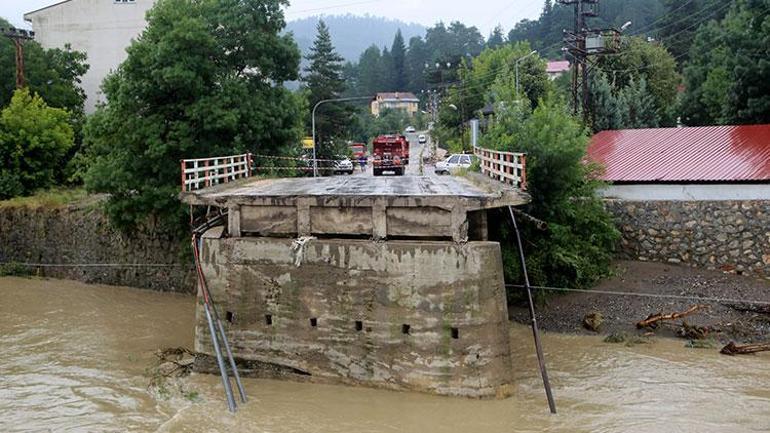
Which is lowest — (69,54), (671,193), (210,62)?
(671,193)

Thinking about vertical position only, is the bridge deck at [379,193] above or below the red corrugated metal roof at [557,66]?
below

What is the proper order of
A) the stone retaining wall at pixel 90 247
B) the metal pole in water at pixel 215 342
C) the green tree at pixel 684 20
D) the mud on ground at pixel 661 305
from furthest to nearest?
the green tree at pixel 684 20 → the stone retaining wall at pixel 90 247 → the mud on ground at pixel 661 305 → the metal pole in water at pixel 215 342

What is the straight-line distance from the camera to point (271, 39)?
2569 cm

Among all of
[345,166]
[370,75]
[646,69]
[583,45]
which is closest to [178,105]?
[583,45]

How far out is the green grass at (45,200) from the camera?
29.2 m

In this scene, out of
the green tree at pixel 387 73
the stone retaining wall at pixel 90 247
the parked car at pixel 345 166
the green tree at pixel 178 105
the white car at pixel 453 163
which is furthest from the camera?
the green tree at pixel 387 73

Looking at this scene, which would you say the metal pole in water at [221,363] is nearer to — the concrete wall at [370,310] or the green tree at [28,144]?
the concrete wall at [370,310]

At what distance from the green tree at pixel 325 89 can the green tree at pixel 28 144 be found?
22137 millimetres

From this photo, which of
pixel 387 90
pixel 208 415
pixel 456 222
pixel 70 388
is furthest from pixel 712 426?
pixel 387 90

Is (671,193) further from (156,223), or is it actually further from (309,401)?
(156,223)

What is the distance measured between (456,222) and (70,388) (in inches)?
370

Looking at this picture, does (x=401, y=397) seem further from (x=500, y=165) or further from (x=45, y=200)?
(x=45, y=200)

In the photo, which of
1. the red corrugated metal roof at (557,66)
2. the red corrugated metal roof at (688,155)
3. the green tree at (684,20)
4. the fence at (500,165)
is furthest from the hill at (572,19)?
the fence at (500,165)

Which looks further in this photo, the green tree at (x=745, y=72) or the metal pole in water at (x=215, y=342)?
the green tree at (x=745, y=72)
